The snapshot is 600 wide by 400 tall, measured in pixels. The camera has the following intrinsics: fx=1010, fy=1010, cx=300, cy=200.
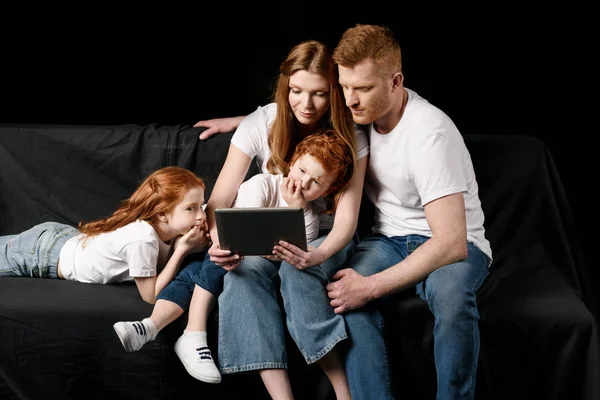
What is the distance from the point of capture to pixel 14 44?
4.75 m

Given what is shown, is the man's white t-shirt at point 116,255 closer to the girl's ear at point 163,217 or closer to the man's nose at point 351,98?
the girl's ear at point 163,217

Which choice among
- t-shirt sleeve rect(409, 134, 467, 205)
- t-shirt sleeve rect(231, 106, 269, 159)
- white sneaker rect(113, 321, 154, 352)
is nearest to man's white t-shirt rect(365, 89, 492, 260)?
t-shirt sleeve rect(409, 134, 467, 205)

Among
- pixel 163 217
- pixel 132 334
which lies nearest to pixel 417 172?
pixel 163 217

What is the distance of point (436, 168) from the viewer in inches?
139

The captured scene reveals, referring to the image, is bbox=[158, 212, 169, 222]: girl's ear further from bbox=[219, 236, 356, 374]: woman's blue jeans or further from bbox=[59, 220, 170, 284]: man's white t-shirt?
bbox=[219, 236, 356, 374]: woman's blue jeans

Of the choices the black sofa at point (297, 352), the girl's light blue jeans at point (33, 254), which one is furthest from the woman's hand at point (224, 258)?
the girl's light blue jeans at point (33, 254)

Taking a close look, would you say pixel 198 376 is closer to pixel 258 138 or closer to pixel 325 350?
pixel 325 350

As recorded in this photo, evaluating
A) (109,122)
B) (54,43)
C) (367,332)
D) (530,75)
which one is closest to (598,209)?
(530,75)

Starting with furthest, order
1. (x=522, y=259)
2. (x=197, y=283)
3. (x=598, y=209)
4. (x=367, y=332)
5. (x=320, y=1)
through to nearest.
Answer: (x=598, y=209) → (x=320, y=1) → (x=522, y=259) → (x=197, y=283) → (x=367, y=332)

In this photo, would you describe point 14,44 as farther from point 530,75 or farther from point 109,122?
point 530,75

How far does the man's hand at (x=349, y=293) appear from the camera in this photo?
3.46 metres

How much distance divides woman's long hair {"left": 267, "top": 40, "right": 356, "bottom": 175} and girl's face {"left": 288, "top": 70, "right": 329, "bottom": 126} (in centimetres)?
2

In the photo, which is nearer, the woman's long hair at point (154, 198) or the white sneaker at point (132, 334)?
the white sneaker at point (132, 334)

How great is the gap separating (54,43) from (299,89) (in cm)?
155
